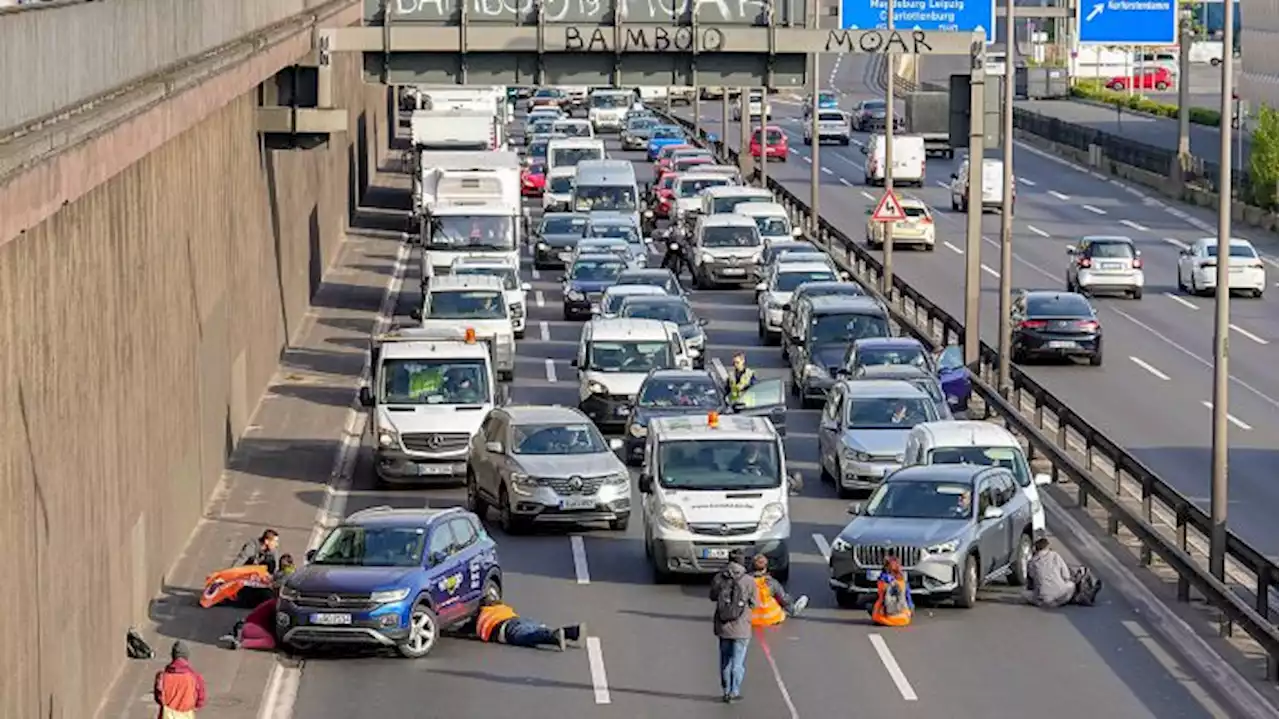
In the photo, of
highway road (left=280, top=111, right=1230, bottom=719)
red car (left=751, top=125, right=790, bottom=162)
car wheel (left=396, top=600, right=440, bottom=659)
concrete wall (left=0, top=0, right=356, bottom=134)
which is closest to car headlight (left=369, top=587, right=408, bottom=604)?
car wheel (left=396, top=600, right=440, bottom=659)

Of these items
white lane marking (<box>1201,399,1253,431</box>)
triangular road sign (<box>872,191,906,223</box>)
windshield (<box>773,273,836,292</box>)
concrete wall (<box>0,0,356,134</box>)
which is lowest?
white lane marking (<box>1201,399,1253,431</box>)

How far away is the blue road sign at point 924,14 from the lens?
6191 cm

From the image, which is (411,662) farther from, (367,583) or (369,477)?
(369,477)

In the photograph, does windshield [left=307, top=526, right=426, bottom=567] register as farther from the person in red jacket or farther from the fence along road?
the fence along road

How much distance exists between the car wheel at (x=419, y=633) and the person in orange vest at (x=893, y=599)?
15.8 ft

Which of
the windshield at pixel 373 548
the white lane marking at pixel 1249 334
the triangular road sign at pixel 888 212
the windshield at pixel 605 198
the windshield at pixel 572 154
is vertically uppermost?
the windshield at pixel 572 154

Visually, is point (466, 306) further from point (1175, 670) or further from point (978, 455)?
point (1175, 670)

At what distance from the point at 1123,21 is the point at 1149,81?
8937cm

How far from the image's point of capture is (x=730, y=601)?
1011 inches

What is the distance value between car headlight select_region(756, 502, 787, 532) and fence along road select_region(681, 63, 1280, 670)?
470cm

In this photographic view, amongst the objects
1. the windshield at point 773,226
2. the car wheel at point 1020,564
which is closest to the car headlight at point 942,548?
the car wheel at point 1020,564

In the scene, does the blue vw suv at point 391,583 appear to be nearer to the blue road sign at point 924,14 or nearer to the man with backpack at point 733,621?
the man with backpack at point 733,621

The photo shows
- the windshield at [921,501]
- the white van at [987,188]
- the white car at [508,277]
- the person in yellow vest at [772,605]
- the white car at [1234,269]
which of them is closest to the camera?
the person in yellow vest at [772,605]

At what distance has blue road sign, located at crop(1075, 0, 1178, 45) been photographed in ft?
272
